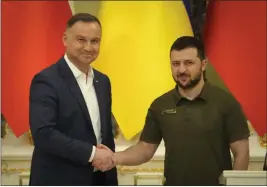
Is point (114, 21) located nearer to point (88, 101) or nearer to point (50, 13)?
point (50, 13)

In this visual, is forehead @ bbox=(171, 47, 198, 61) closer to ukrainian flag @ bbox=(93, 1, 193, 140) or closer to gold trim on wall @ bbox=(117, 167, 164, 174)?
ukrainian flag @ bbox=(93, 1, 193, 140)

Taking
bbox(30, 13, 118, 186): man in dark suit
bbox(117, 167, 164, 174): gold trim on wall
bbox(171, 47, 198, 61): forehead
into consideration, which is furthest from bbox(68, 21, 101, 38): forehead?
bbox(117, 167, 164, 174): gold trim on wall

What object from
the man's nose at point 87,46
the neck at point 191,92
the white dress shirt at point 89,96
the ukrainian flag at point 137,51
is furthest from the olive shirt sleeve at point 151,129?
the ukrainian flag at point 137,51

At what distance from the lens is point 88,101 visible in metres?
1.64

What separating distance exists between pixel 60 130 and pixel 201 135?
1.70ft

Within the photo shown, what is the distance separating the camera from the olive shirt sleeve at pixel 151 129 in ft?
5.97

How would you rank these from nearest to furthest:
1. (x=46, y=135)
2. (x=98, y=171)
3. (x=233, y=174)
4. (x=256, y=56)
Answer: (x=233, y=174) < (x=46, y=135) < (x=98, y=171) < (x=256, y=56)

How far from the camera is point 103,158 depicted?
162 cm

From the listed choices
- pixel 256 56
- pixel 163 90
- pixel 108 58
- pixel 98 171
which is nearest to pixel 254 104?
pixel 256 56

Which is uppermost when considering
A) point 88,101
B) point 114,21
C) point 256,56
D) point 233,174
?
point 114,21

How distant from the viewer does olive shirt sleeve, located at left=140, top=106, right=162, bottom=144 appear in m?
1.82

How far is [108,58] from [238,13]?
74 cm

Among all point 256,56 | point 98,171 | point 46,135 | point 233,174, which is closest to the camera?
point 233,174

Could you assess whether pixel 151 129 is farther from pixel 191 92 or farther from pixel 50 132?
pixel 50 132
